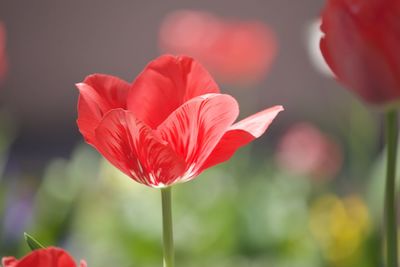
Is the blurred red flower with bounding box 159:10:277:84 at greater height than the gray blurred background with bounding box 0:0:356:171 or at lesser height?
greater

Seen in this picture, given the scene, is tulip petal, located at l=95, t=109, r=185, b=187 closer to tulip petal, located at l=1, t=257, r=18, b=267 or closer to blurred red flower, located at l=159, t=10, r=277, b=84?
tulip petal, located at l=1, t=257, r=18, b=267

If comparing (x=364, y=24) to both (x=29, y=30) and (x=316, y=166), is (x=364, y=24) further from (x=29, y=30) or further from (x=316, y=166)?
(x=29, y=30)

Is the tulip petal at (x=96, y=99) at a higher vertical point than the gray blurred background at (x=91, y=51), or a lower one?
higher

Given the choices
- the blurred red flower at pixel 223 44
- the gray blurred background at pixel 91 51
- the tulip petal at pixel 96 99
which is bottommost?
the gray blurred background at pixel 91 51

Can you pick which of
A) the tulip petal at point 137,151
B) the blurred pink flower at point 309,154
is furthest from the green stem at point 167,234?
the blurred pink flower at point 309,154

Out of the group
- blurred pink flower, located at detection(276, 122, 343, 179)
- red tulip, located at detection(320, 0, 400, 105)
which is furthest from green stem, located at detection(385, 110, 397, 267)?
blurred pink flower, located at detection(276, 122, 343, 179)

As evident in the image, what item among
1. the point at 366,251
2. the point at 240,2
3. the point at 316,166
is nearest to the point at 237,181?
the point at 316,166

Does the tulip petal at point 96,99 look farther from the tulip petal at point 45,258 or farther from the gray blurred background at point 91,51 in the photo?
the gray blurred background at point 91,51

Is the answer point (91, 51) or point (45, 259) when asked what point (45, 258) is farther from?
point (91, 51)

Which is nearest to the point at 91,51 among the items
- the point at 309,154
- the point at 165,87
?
the point at 309,154
